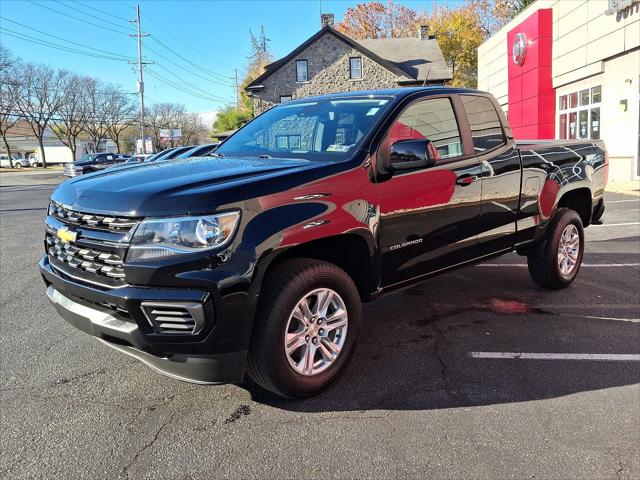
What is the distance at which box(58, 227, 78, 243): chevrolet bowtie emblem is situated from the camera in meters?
3.09

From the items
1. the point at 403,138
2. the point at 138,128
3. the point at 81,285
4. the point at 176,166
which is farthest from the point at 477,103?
the point at 138,128

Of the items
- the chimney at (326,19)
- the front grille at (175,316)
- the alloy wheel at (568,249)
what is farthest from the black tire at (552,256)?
the chimney at (326,19)

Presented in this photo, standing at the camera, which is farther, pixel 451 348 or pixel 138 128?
pixel 138 128

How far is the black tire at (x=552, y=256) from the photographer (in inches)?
212

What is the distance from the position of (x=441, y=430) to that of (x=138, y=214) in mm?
2052

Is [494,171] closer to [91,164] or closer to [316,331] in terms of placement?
[316,331]

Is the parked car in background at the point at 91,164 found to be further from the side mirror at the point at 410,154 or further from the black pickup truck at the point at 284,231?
the side mirror at the point at 410,154

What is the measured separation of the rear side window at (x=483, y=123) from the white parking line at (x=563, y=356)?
168cm

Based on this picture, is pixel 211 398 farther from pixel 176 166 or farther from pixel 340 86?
pixel 340 86

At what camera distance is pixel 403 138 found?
12.7 ft

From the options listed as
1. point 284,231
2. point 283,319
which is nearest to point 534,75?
point 284,231

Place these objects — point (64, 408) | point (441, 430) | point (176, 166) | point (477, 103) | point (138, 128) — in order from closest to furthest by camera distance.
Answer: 1. point (441, 430)
2. point (64, 408)
3. point (176, 166)
4. point (477, 103)
5. point (138, 128)

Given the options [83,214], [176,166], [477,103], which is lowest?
[83,214]

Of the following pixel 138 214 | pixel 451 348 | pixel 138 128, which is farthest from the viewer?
pixel 138 128
